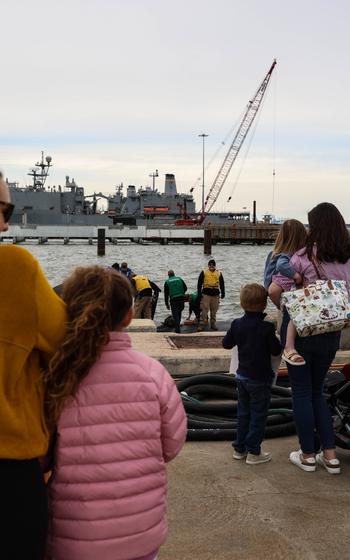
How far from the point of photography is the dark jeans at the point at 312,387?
390 cm

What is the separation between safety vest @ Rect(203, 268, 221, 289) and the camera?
16.0m

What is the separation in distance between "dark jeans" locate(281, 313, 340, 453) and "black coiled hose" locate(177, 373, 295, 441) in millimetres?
746

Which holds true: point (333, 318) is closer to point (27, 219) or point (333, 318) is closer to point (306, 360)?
point (306, 360)

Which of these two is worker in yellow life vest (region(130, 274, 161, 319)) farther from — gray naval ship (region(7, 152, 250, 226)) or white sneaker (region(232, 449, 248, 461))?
gray naval ship (region(7, 152, 250, 226))

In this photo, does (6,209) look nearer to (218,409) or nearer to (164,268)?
(218,409)

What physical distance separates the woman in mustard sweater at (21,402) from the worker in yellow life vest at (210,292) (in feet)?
45.1

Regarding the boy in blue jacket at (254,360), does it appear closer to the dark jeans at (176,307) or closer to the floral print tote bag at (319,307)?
the floral print tote bag at (319,307)

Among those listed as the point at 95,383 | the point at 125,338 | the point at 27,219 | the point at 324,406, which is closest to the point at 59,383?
the point at 95,383

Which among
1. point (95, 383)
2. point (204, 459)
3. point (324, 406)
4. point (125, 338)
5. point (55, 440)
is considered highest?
point (125, 338)

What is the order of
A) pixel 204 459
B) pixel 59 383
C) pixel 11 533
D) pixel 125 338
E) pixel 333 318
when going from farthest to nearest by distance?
pixel 204 459, pixel 333 318, pixel 125 338, pixel 59 383, pixel 11 533

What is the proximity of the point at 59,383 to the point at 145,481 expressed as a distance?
45cm

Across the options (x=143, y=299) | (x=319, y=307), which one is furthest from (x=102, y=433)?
(x=143, y=299)

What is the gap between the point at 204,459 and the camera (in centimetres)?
436

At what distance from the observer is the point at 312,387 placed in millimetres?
4074
